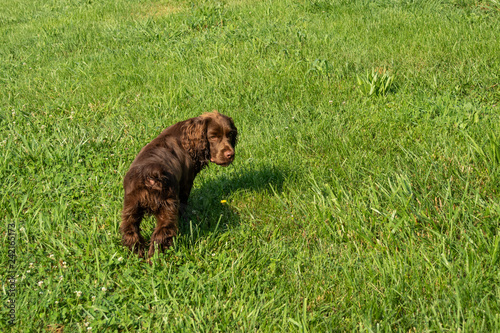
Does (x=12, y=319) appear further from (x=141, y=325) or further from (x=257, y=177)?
(x=257, y=177)

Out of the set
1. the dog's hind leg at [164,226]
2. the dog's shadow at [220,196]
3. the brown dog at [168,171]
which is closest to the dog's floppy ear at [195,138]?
the brown dog at [168,171]

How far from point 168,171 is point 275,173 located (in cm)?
151

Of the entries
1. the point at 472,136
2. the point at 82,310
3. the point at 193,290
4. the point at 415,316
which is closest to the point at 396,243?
the point at 415,316

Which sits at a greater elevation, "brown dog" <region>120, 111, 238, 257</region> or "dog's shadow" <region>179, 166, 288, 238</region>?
"brown dog" <region>120, 111, 238, 257</region>

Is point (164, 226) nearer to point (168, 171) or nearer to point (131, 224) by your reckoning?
point (131, 224)

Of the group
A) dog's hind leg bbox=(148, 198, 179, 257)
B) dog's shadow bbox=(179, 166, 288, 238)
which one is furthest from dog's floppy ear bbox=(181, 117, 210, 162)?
dog's hind leg bbox=(148, 198, 179, 257)

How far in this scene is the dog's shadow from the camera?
3.98 metres

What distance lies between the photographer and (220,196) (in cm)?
447

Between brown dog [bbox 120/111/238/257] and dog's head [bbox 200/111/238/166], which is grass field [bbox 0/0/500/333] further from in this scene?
dog's head [bbox 200/111/238/166]

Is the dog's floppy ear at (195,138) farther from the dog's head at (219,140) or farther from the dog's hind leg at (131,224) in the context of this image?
the dog's hind leg at (131,224)

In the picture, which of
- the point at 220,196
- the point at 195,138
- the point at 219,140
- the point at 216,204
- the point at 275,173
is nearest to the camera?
the point at 195,138

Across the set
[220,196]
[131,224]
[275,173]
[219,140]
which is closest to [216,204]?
[220,196]

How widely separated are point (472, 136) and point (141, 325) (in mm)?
3503

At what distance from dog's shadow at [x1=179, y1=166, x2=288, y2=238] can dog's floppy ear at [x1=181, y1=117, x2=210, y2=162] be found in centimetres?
51
